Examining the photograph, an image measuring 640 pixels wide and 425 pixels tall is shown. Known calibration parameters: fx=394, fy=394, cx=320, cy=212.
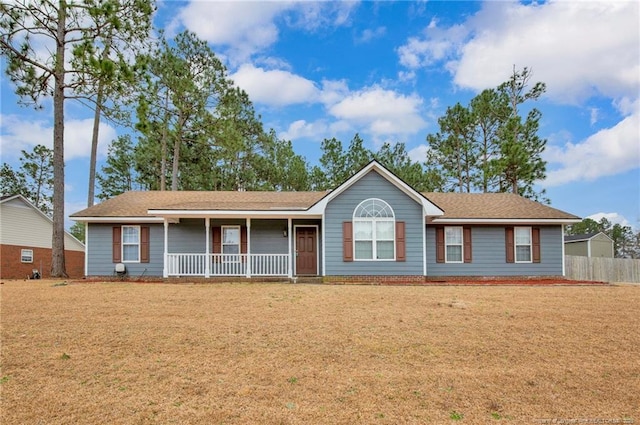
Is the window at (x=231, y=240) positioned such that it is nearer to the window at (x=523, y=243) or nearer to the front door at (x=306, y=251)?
the front door at (x=306, y=251)

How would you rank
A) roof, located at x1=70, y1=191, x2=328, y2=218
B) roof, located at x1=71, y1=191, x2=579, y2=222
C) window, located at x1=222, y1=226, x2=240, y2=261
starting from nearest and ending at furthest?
roof, located at x1=70, y1=191, x2=328, y2=218 < roof, located at x1=71, y1=191, x2=579, y2=222 < window, located at x1=222, y1=226, x2=240, y2=261

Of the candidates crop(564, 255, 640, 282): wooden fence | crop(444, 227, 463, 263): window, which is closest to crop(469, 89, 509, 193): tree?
crop(564, 255, 640, 282): wooden fence

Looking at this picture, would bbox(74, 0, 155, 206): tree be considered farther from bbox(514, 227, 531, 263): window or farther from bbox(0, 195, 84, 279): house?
bbox(514, 227, 531, 263): window

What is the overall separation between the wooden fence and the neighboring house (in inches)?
568

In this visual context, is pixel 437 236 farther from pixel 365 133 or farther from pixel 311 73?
pixel 365 133

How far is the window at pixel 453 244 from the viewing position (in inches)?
619

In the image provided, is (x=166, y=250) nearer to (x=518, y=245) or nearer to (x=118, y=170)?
(x=518, y=245)

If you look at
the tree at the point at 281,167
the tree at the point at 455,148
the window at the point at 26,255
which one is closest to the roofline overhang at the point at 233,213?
the window at the point at 26,255

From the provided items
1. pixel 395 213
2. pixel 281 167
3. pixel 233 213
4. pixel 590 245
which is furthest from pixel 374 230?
pixel 590 245

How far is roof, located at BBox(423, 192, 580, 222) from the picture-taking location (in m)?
15.6

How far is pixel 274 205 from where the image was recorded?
1559cm

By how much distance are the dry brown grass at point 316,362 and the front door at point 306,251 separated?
6.52 metres

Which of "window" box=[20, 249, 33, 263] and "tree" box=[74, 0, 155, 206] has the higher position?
"tree" box=[74, 0, 155, 206]

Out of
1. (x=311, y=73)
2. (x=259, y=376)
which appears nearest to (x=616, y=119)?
(x=311, y=73)
